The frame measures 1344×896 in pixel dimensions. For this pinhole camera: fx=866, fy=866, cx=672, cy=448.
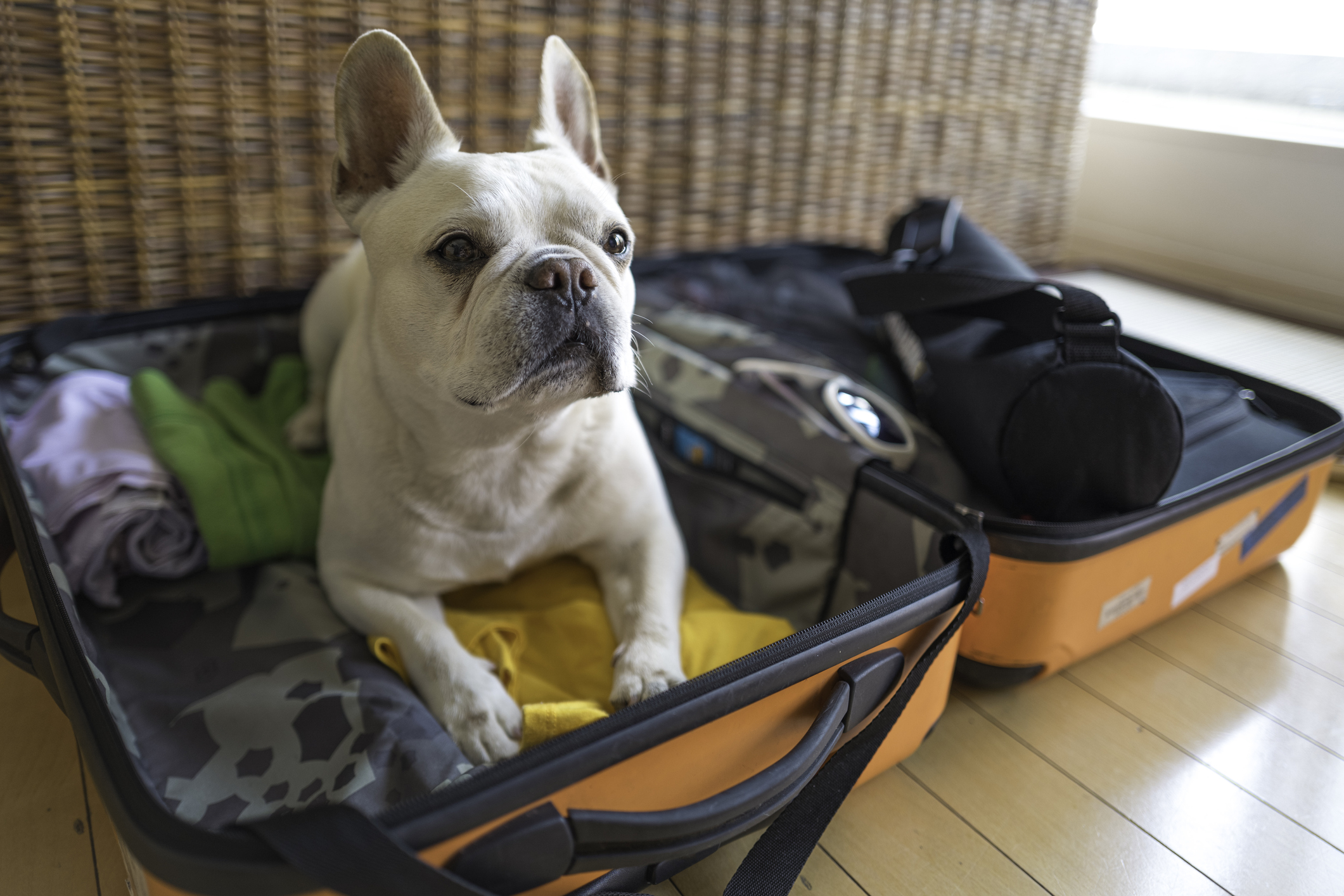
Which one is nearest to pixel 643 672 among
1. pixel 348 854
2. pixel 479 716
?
pixel 479 716

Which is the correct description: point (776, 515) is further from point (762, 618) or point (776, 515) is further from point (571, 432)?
point (571, 432)

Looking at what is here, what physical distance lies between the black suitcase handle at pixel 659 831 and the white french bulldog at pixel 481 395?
0.19 meters

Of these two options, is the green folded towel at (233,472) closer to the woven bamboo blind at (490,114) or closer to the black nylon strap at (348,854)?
the woven bamboo blind at (490,114)

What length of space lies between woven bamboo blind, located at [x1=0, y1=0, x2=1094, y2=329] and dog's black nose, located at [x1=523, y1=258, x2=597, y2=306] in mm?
1012

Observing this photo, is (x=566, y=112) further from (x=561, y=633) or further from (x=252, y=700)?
(x=252, y=700)

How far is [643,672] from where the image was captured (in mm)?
973

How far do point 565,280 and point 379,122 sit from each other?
1.15 feet

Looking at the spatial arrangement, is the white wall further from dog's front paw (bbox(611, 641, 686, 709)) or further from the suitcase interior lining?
dog's front paw (bbox(611, 641, 686, 709))

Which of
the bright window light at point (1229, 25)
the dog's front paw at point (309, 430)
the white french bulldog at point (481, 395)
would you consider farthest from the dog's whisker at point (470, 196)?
the bright window light at point (1229, 25)

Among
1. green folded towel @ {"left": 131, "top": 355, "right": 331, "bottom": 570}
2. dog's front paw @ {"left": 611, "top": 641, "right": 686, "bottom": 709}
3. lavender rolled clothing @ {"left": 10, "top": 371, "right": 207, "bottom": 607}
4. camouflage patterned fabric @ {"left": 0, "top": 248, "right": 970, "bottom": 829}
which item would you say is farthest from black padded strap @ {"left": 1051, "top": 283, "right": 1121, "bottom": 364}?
lavender rolled clothing @ {"left": 10, "top": 371, "right": 207, "bottom": 607}

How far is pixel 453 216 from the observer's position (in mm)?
891

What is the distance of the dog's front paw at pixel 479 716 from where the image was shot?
36.2 inches

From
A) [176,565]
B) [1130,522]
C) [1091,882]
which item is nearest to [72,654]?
[176,565]

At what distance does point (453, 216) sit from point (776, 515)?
631mm
